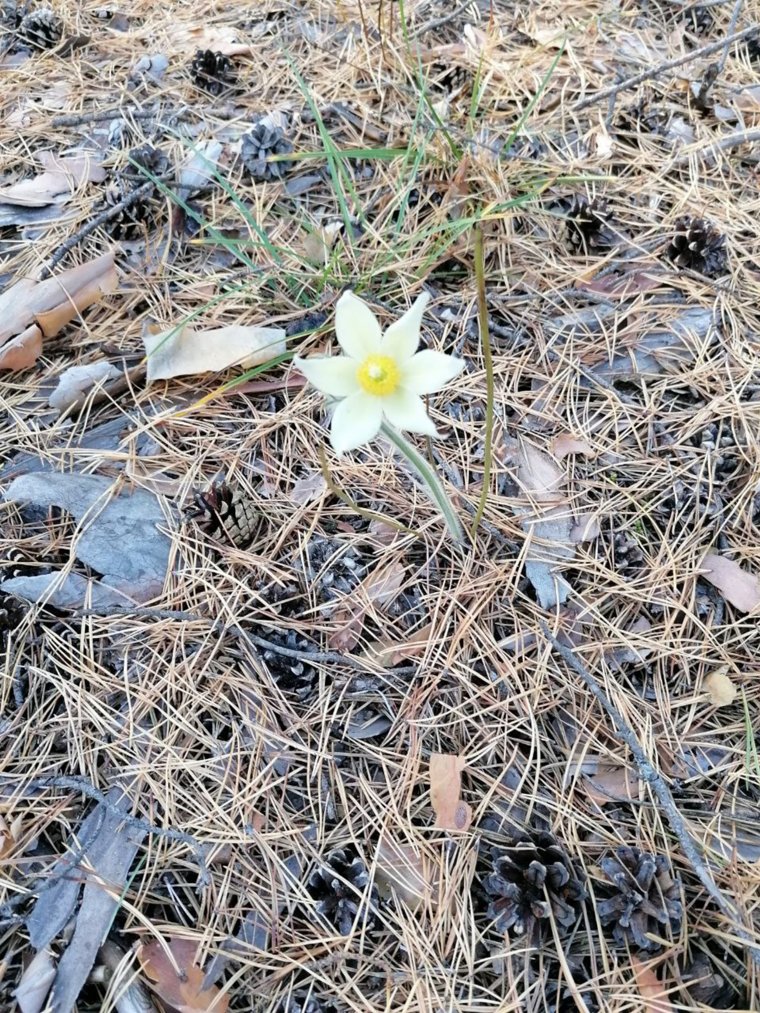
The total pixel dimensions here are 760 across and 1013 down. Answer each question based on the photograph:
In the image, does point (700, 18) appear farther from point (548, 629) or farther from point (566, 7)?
point (548, 629)

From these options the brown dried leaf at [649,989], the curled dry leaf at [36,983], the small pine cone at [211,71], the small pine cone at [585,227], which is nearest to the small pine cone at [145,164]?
the small pine cone at [211,71]

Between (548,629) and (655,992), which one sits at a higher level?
(548,629)

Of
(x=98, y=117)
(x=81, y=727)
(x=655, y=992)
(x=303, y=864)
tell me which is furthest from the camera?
(x=98, y=117)

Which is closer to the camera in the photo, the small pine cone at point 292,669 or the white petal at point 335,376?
the white petal at point 335,376

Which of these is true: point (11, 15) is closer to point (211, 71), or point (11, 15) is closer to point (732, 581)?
point (211, 71)

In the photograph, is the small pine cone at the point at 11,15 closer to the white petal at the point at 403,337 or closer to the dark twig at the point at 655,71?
the dark twig at the point at 655,71

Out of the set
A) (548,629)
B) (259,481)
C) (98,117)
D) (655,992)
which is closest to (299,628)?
(259,481)

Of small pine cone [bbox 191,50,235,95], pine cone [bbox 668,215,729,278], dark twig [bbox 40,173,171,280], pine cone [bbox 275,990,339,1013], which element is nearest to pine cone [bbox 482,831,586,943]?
pine cone [bbox 275,990,339,1013]
